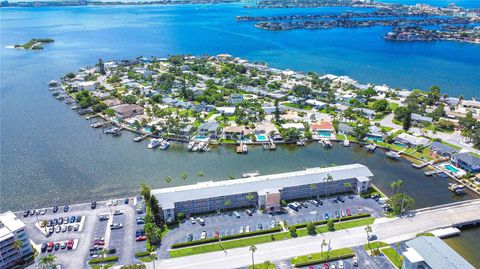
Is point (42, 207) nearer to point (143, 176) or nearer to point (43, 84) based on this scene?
point (143, 176)

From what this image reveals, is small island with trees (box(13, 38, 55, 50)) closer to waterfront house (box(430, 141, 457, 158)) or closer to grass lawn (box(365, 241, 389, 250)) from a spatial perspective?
waterfront house (box(430, 141, 457, 158))

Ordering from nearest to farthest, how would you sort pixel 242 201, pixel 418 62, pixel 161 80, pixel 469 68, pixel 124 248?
pixel 124 248, pixel 242 201, pixel 161 80, pixel 469 68, pixel 418 62

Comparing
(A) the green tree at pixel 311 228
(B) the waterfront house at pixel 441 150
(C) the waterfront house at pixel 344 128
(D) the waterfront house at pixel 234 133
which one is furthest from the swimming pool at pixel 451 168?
(D) the waterfront house at pixel 234 133

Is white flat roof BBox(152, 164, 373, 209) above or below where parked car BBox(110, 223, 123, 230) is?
above

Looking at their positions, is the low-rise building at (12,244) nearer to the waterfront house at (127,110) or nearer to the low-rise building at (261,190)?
the low-rise building at (261,190)

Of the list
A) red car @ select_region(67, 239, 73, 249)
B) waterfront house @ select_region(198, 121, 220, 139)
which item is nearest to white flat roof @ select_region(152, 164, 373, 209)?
red car @ select_region(67, 239, 73, 249)

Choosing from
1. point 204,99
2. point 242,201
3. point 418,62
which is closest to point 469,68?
point 418,62

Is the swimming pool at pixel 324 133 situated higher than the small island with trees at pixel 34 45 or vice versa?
the small island with trees at pixel 34 45
